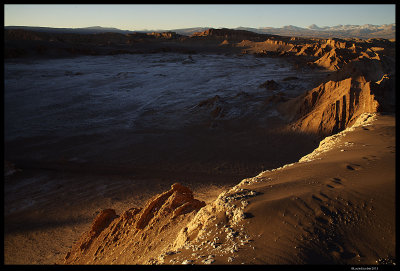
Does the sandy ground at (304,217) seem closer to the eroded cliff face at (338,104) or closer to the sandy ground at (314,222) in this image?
the sandy ground at (314,222)

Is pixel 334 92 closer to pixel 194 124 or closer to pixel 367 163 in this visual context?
pixel 194 124

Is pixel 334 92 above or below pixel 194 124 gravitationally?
above

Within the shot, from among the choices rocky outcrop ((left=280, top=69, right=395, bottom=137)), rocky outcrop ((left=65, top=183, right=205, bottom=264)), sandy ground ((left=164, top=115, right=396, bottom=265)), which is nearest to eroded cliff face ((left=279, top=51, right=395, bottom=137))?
rocky outcrop ((left=280, top=69, right=395, bottom=137))

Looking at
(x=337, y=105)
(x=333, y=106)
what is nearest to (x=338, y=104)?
(x=337, y=105)

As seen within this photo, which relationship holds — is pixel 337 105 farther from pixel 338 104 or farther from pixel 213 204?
pixel 213 204
